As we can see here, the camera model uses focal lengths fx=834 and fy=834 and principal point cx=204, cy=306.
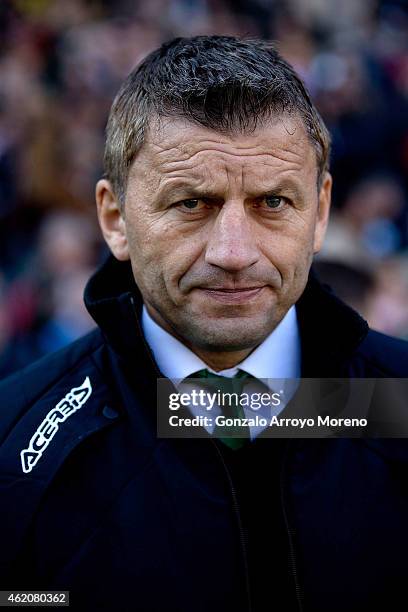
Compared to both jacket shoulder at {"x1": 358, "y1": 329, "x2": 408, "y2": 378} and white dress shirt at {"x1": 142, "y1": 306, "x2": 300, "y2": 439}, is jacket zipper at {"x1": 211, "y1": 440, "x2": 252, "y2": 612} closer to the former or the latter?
white dress shirt at {"x1": 142, "y1": 306, "x2": 300, "y2": 439}

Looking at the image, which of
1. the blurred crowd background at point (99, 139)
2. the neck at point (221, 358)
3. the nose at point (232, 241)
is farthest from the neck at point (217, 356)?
the blurred crowd background at point (99, 139)

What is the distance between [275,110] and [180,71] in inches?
11.4

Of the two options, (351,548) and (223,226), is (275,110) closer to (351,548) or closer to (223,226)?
(223,226)

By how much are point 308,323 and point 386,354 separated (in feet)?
0.84

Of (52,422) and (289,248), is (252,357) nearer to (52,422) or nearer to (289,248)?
(289,248)

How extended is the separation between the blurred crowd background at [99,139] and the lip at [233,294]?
6.74ft

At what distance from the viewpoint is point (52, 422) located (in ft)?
7.50

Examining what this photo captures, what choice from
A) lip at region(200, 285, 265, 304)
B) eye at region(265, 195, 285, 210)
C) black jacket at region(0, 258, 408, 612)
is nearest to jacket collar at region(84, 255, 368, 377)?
black jacket at region(0, 258, 408, 612)

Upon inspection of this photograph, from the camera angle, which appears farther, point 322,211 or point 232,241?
point 322,211

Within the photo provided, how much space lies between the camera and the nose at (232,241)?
82.1 inches

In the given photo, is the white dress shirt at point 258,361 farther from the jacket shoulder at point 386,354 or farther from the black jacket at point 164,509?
the jacket shoulder at point 386,354

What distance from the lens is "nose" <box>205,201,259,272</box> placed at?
6.84 ft

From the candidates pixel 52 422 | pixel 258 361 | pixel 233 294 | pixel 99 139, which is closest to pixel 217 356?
pixel 258 361

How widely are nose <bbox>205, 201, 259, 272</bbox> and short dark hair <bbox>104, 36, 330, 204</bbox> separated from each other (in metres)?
0.22
